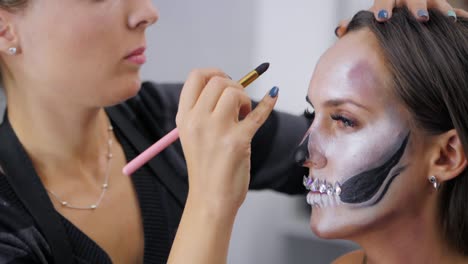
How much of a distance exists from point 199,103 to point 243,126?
0.19 feet

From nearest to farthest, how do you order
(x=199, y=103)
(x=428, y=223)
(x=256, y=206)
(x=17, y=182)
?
(x=199, y=103)
(x=428, y=223)
(x=17, y=182)
(x=256, y=206)

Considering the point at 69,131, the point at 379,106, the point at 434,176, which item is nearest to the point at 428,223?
the point at 434,176

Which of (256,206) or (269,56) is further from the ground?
(269,56)

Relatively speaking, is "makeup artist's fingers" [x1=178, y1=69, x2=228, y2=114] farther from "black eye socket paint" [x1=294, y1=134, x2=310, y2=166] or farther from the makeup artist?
"black eye socket paint" [x1=294, y1=134, x2=310, y2=166]

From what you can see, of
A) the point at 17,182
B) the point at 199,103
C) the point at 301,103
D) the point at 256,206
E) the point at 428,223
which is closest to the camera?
the point at 199,103

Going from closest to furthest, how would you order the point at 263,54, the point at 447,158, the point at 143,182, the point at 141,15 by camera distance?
the point at 447,158, the point at 141,15, the point at 143,182, the point at 263,54

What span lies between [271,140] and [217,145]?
0.43 metres

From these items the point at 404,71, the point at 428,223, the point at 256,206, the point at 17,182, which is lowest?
the point at 256,206

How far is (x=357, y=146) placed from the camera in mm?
811

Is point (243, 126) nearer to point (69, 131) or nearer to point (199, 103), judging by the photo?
point (199, 103)

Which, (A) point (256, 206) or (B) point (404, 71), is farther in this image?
(A) point (256, 206)

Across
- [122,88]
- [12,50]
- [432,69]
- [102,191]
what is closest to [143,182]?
[102,191]

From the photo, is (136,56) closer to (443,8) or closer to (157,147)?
(157,147)

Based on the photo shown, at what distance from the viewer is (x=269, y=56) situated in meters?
1.31
